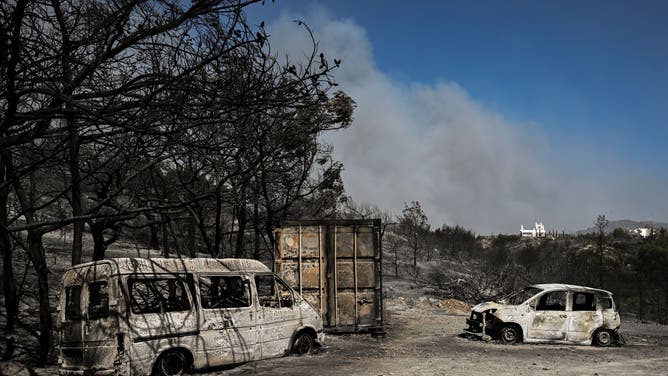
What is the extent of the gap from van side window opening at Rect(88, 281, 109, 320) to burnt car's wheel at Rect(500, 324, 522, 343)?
10119 millimetres

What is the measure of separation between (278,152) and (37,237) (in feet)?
34.5

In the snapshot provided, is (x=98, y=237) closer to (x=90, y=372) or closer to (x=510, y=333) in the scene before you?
(x=90, y=372)

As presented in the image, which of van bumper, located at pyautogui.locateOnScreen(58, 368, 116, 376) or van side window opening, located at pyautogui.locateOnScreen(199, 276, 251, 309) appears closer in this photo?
van bumper, located at pyautogui.locateOnScreen(58, 368, 116, 376)

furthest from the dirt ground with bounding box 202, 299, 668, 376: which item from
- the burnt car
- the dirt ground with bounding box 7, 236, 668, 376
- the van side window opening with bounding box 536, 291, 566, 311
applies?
the van side window opening with bounding box 536, 291, 566, 311

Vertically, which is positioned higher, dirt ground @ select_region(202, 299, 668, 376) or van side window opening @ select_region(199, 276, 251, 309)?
van side window opening @ select_region(199, 276, 251, 309)

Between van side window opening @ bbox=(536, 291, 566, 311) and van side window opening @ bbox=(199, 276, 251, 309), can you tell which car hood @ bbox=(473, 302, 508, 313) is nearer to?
van side window opening @ bbox=(536, 291, 566, 311)

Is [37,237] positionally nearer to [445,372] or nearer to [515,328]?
[445,372]

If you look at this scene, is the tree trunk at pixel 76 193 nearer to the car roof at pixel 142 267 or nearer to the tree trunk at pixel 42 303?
the tree trunk at pixel 42 303

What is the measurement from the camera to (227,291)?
11477 mm

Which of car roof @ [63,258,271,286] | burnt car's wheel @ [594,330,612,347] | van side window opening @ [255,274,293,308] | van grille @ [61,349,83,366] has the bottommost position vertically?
burnt car's wheel @ [594,330,612,347]

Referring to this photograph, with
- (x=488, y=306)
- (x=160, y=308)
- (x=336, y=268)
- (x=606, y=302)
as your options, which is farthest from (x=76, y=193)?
(x=606, y=302)

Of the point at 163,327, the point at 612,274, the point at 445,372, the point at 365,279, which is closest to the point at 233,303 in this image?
the point at 163,327

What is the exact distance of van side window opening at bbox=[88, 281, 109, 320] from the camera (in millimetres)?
9617

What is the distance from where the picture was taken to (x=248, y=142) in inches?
373
